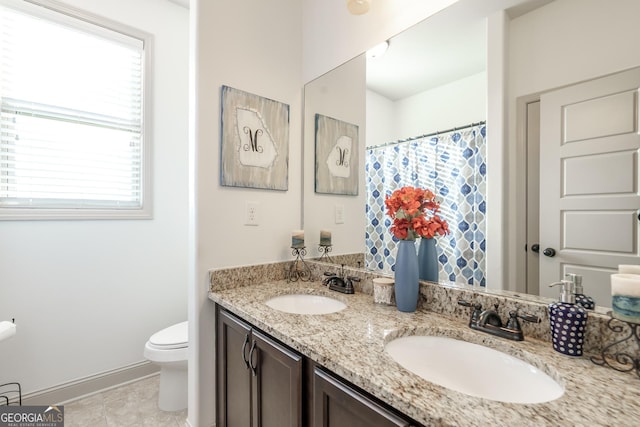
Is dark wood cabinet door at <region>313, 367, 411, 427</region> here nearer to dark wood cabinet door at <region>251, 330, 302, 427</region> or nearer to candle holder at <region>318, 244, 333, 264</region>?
dark wood cabinet door at <region>251, 330, 302, 427</region>

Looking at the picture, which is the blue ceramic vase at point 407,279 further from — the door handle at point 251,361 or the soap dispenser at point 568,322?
the door handle at point 251,361

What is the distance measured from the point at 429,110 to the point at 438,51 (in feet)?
0.79

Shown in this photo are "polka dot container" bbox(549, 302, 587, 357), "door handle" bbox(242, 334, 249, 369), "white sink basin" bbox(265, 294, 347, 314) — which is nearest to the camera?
"polka dot container" bbox(549, 302, 587, 357)

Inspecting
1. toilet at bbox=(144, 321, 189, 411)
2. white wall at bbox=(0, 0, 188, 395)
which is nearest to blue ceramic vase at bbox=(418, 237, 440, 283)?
toilet at bbox=(144, 321, 189, 411)

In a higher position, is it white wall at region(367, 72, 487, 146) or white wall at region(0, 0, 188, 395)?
white wall at region(367, 72, 487, 146)

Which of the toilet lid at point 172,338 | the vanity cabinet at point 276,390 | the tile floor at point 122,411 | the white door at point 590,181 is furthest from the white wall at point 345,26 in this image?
the tile floor at point 122,411

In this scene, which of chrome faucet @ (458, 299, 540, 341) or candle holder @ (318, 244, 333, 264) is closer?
chrome faucet @ (458, 299, 540, 341)

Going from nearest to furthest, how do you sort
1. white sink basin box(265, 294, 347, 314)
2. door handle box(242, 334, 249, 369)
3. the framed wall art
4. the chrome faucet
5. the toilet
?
the chrome faucet → door handle box(242, 334, 249, 369) → white sink basin box(265, 294, 347, 314) → the framed wall art → the toilet

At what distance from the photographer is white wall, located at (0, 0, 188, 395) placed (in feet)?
5.81

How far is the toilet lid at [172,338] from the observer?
5.82ft

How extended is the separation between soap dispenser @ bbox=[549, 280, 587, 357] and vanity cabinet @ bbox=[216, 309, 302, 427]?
0.72 metres

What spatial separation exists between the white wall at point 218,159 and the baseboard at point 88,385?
91cm

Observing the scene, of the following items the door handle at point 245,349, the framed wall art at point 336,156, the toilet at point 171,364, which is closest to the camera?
the door handle at point 245,349

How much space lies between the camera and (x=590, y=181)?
81 cm
